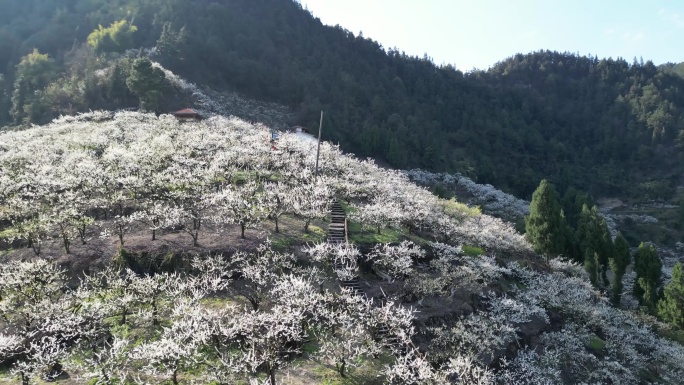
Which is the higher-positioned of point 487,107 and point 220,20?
point 220,20

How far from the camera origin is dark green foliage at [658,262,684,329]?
39531 mm

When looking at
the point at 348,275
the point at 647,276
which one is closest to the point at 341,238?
the point at 348,275

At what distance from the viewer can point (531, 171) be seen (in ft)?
406

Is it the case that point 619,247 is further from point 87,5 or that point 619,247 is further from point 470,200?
point 87,5

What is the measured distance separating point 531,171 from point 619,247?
78.0 meters

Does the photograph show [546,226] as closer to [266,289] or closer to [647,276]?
[647,276]

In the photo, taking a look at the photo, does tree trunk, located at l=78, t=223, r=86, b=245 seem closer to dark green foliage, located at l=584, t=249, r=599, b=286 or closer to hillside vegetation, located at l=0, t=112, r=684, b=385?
hillside vegetation, located at l=0, t=112, r=684, b=385

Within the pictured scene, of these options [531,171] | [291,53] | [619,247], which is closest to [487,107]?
[531,171]

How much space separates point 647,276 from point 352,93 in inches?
3667

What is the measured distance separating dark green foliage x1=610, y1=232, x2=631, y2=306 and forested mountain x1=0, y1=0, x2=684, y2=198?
51.6 meters

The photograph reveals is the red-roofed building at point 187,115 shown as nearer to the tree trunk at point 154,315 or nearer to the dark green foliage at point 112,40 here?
the tree trunk at point 154,315

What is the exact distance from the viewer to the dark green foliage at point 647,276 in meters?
45.7

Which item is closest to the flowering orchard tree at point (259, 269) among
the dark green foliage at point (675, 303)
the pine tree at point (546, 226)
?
the pine tree at point (546, 226)

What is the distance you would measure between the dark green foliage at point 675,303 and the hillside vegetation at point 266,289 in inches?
158
